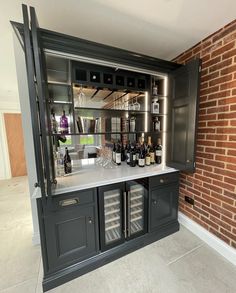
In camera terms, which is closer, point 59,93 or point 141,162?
point 59,93

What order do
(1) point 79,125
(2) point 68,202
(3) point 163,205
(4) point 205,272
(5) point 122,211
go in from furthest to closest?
(3) point 163,205
(1) point 79,125
(5) point 122,211
(4) point 205,272
(2) point 68,202

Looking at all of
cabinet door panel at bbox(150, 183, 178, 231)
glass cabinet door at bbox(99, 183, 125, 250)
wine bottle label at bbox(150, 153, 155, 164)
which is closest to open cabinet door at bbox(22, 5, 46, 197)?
glass cabinet door at bbox(99, 183, 125, 250)

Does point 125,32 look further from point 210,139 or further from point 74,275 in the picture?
point 74,275

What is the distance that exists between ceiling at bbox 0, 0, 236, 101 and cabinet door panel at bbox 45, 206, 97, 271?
1.70 meters

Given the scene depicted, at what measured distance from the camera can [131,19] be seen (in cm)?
129

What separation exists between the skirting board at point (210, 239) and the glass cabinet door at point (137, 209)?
0.67 meters

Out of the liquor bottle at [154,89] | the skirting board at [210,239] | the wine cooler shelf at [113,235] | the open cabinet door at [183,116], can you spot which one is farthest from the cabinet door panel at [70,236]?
the liquor bottle at [154,89]

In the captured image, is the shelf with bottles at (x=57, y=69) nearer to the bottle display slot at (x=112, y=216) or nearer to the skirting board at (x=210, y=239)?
the bottle display slot at (x=112, y=216)

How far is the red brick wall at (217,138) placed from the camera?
1399 millimetres

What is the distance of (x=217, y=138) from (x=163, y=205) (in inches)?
38.8

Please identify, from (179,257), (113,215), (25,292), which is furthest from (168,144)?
(25,292)

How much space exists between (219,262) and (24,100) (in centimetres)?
268

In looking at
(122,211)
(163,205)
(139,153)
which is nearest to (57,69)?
(139,153)

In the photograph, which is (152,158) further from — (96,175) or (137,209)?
(96,175)
